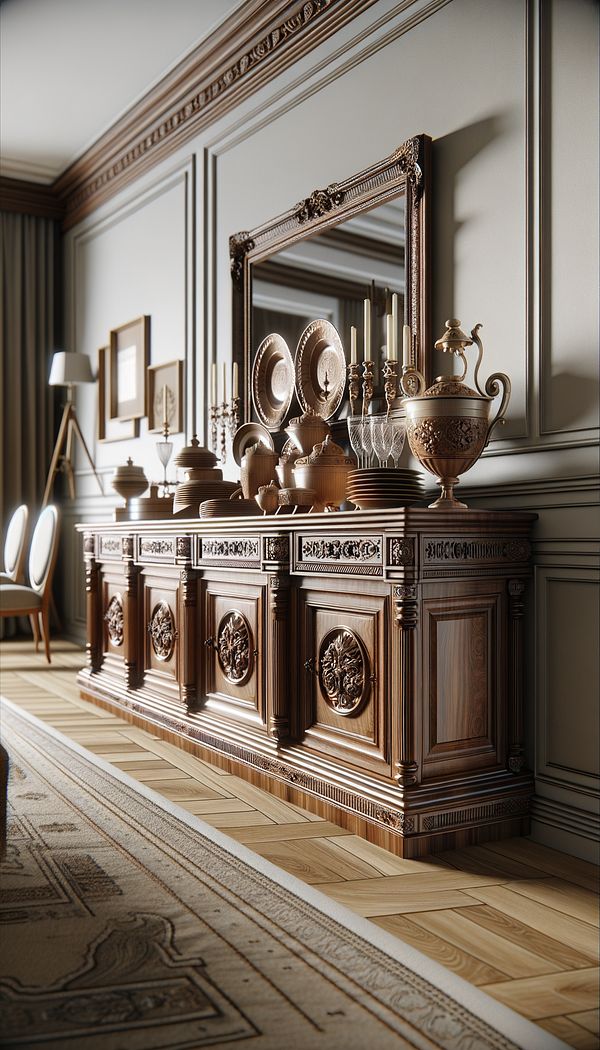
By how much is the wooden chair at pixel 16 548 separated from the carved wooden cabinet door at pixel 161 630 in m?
1.74

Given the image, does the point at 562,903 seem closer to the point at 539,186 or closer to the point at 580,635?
the point at 580,635

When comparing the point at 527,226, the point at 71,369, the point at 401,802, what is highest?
the point at 71,369

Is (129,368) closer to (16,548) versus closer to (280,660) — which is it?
(16,548)

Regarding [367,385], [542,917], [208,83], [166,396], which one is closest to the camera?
[542,917]

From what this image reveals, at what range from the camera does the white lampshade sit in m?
→ 4.87

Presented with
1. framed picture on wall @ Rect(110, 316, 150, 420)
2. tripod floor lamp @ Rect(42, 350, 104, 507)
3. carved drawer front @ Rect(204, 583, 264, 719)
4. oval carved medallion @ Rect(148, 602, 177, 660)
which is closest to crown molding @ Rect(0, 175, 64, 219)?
tripod floor lamp @ Rect(42, 350, 104, 507)

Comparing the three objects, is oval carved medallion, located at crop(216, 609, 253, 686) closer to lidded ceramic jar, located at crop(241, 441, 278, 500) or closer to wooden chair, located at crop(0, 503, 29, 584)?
lidded ceramic jar, located at crop(241, 441, 278, 500)

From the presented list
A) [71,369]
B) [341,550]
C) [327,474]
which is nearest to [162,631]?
[327,474]

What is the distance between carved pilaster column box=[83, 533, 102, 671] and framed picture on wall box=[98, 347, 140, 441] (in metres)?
1.15

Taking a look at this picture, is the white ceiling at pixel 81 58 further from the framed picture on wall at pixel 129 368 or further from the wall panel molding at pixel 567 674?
the wall panel molding at pixel 567 674

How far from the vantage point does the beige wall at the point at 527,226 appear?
1.97 m

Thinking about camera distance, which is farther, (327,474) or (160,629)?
(160,629)

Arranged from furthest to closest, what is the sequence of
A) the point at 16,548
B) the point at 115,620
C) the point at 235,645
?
the point at 16,548 → the point at 115,620 → the point at 235,645

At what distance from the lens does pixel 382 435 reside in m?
2.42
